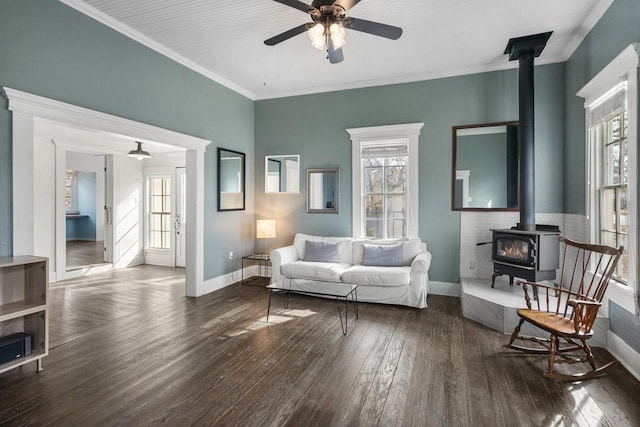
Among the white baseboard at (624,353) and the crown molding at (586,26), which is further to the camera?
the crown molding at (586,26)

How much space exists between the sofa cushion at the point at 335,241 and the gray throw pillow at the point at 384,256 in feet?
1.16

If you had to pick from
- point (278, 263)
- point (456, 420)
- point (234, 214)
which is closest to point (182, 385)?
point (456, 420)

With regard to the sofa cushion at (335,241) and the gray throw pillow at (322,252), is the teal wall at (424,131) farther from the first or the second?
the gray throw pillow at (322,252)

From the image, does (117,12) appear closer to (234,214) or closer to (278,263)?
(234,214)

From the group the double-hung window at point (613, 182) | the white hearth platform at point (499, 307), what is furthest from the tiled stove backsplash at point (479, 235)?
the double-hung window at point (613, 182)

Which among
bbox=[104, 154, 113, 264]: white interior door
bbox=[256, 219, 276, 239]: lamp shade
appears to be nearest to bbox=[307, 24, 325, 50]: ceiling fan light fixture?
bbox=[256, 219, 276, 239]: lamp shade

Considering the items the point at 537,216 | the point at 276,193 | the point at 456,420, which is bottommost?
the point at 456,420

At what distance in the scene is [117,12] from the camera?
335 cm

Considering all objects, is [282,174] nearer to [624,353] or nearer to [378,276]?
[378,276]

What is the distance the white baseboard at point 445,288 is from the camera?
4789mm

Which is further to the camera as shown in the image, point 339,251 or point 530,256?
point 339,251

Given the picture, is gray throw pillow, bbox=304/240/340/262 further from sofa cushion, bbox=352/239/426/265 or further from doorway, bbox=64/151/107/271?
doorway, bbox=64/151/107/271

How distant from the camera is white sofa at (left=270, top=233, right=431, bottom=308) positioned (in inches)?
166

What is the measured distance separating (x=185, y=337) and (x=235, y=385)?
112cm
